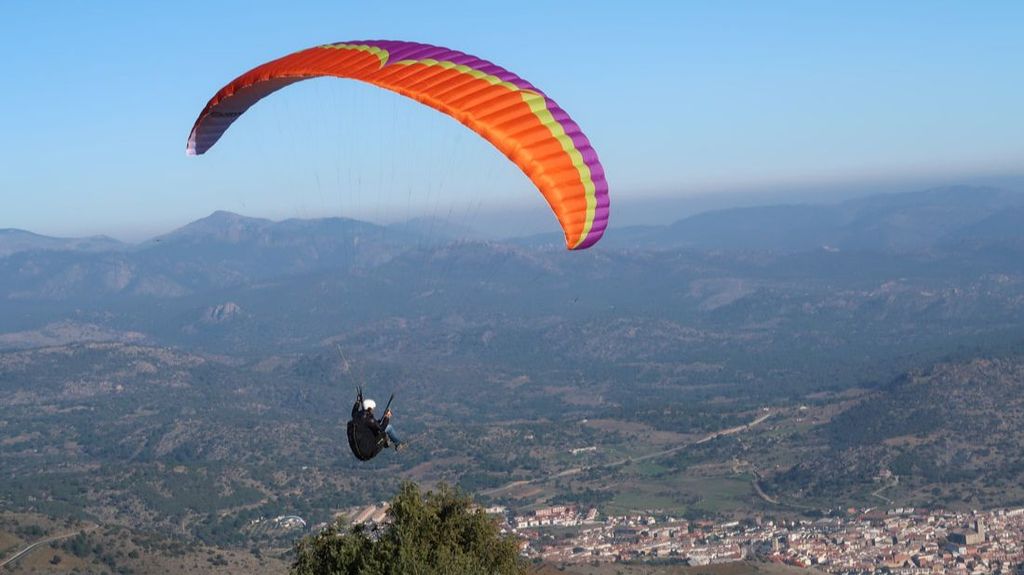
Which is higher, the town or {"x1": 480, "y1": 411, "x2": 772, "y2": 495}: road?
the town

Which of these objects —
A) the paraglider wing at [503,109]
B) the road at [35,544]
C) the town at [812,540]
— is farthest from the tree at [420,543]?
the town at [812,540]

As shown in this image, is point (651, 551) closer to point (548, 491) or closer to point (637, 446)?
point (548, 491)

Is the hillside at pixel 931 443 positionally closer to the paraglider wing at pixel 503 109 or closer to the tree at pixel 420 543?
the tree at pixel 420 543

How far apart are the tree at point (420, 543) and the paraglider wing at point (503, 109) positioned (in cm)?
778

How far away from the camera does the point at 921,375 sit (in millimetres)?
165250

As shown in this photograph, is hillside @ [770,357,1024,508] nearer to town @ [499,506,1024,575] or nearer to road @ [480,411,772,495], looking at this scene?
town @ [499,506,1024,575]

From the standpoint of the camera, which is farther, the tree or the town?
the town

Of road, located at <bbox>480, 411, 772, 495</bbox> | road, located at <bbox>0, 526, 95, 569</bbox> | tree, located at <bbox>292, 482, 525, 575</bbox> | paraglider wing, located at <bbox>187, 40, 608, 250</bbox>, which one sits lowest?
road, located at <bbox>480, 411, 772, 495</bbox>

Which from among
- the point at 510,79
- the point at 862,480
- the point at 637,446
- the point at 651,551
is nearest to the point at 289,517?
the point at 651,551

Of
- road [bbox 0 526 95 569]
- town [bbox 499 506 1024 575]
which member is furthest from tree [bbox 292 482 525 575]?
town [bbox 499 506 1024 575]

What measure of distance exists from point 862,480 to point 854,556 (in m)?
39.9

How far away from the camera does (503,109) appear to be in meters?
24.1

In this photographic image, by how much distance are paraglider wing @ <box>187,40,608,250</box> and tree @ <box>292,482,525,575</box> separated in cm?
778

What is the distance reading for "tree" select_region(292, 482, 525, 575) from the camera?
27.0m
